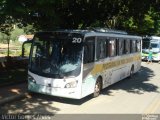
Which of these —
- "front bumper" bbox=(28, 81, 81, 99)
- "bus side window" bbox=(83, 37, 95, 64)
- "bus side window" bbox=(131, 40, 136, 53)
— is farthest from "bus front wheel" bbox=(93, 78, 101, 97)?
"bus side window" bbox=(131, 40, 136, 53)

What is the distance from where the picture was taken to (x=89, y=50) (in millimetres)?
13258

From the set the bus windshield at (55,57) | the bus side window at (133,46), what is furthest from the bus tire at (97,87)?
the bus side window at (133,46)

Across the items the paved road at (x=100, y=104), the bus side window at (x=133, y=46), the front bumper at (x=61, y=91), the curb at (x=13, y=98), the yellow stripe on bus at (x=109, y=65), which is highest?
the bus side window at (x=133, y=46)

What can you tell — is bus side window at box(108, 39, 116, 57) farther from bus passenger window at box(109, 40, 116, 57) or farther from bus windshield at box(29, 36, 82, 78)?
bus windshield at box(29, 36, 82, 78)

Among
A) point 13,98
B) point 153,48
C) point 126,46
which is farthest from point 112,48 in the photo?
point 153,48

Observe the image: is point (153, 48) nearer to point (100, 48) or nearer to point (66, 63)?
point (100, 48)

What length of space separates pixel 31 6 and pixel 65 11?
7793 mm

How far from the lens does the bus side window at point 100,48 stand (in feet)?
46.7

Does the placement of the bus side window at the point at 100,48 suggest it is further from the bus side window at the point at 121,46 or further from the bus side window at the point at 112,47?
the bus side window at the point at 121,46

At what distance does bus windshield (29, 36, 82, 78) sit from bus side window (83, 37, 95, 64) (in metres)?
0.29

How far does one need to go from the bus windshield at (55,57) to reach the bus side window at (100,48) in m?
1.66

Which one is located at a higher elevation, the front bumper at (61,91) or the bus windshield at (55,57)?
the bus windshield at (55,57)

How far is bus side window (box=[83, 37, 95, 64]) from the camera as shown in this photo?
507 inches

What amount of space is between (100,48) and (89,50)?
137cm
